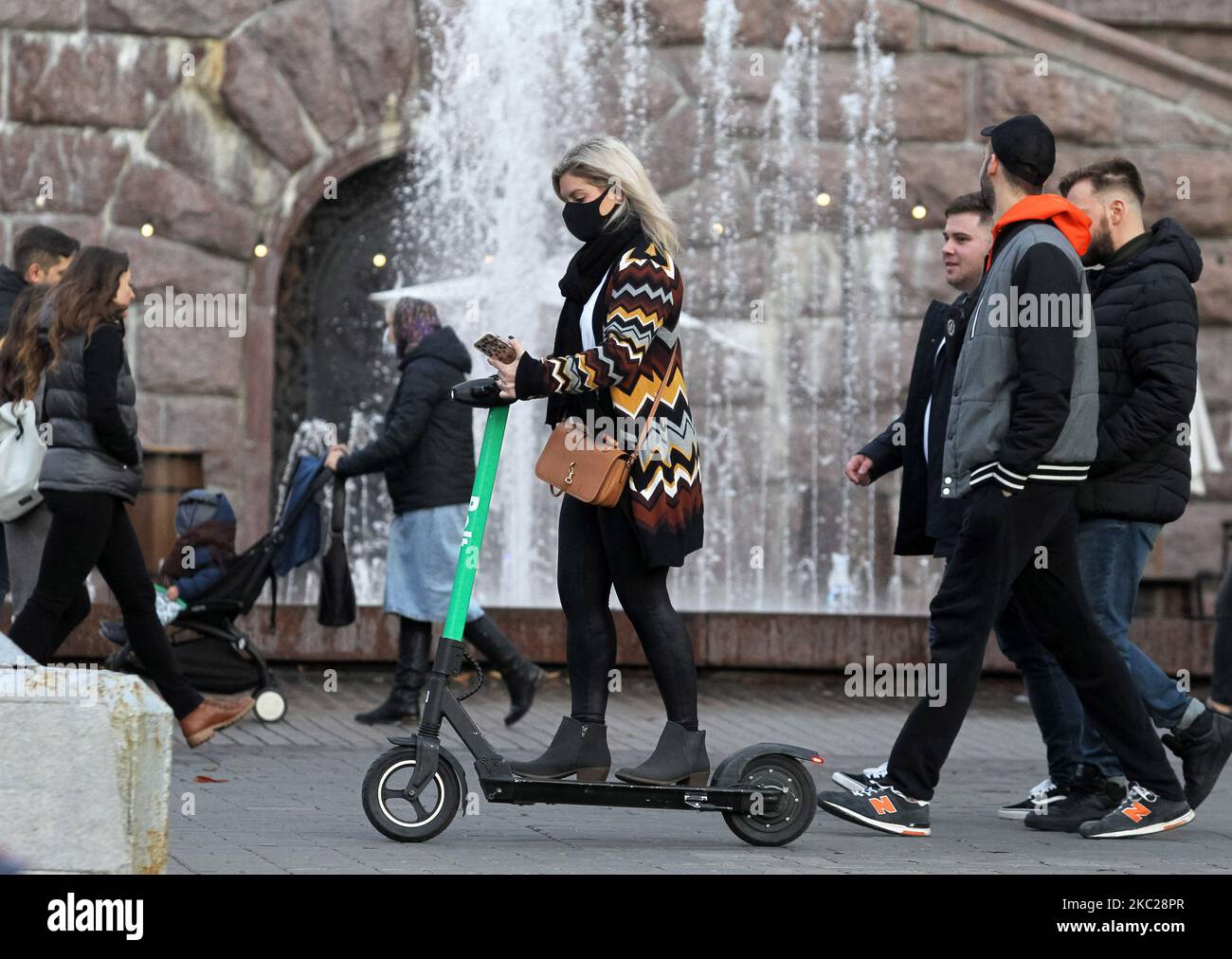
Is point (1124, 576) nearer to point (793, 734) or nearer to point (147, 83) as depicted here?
point (793, 734)

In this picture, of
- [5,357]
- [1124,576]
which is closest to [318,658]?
[5,357]

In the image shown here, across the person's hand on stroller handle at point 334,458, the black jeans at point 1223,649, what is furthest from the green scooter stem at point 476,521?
the black jeans at point 1223,649

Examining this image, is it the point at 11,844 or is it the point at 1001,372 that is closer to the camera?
the point at 11,844

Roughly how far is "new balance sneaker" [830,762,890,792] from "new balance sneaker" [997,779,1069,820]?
0.62m

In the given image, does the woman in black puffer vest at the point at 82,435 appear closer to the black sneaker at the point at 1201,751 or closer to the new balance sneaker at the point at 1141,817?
the new balance sneaker at the point at 1141,817

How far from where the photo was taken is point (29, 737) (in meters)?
Result: 4.41

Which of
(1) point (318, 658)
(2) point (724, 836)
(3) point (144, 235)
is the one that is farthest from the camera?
(3) point (144, 235)

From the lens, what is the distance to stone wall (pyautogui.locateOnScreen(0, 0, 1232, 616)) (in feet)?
40.7

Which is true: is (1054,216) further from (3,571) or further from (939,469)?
(3,571)

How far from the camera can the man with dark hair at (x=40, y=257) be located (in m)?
7.78

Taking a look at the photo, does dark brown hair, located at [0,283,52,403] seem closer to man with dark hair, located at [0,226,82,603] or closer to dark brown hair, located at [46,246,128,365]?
dark brown hair, located at [46,246,128,365]

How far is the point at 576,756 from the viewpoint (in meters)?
5.66
